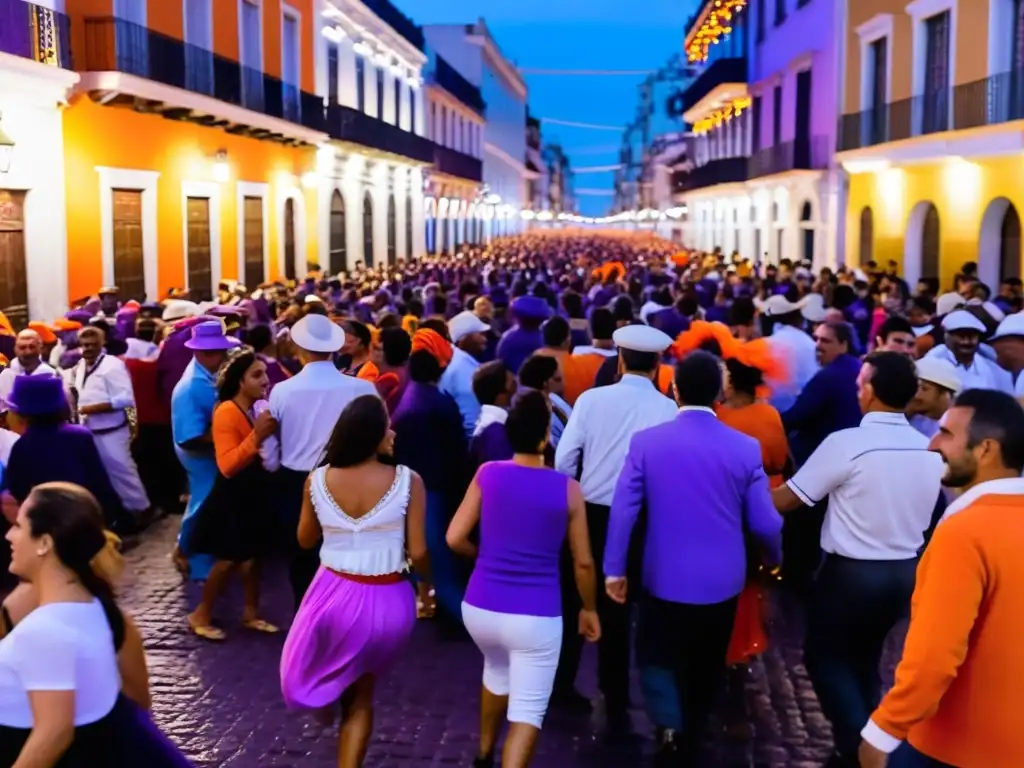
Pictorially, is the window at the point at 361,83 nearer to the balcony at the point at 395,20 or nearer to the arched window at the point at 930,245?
the balcony at the point at 395,20

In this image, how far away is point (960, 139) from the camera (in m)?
19.3

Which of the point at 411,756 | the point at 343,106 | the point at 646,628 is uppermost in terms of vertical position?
the point at 343,106

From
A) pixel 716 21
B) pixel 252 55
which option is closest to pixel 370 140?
pixel 252 55

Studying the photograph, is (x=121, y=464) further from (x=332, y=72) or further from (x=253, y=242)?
Answer: (x=332, y=72)

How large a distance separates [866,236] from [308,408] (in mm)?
21766

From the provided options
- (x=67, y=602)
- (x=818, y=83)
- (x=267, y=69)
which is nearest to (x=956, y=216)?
(x=818, y=83)

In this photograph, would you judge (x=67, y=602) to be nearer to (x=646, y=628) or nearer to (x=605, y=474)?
(x=646, y=628)

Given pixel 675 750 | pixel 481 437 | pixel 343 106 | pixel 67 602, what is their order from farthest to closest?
pixel 343 106, pixel 481 437, pixel 675 750, pixel 67 602

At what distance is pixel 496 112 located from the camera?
77688 millimetres

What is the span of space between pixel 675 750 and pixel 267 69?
1963cm

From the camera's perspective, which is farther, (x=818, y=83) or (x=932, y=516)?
(x=818, y=83)

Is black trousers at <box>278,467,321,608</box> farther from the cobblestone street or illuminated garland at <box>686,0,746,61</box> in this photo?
illuminated garland at <box>686,0,746,61</box>

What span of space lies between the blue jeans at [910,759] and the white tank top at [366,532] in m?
1.97

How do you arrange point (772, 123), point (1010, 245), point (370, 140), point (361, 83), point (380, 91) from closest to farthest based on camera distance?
point (1010, 245), point (370, 140), point (361, 83), point (772, 123), point (380, 91)
